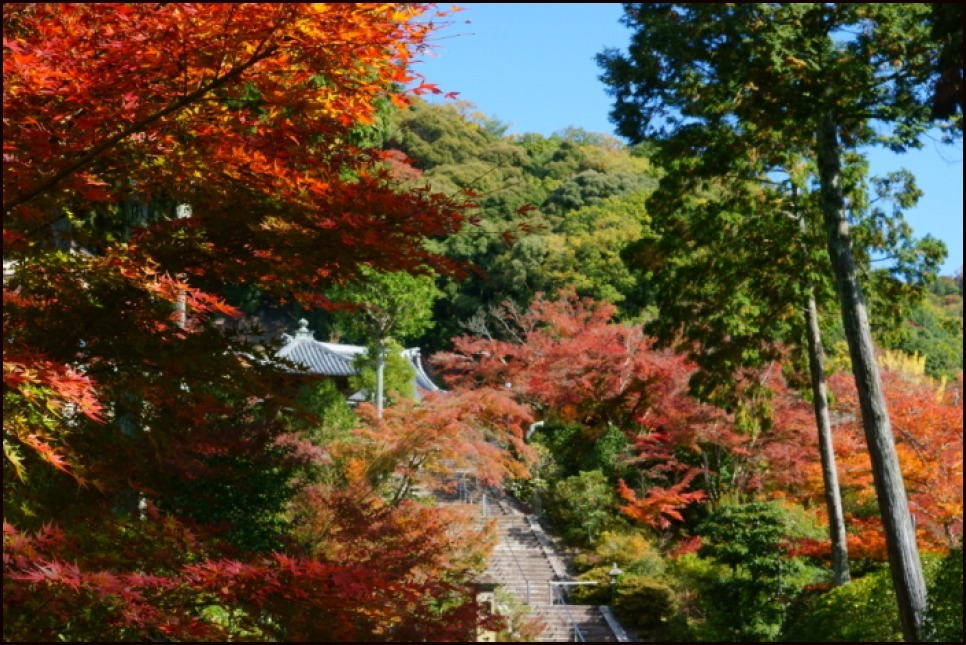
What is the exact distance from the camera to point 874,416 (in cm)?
620

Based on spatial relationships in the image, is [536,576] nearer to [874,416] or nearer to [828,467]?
[828,467]

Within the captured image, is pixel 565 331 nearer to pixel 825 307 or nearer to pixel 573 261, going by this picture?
pixel 573 261

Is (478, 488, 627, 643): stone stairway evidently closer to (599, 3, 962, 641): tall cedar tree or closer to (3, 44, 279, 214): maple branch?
(599, 3, 962, 641): tall cedar tree

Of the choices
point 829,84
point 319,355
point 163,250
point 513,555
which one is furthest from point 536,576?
point 163,250

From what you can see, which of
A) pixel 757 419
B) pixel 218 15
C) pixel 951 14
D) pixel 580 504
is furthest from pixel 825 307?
pixel 218 15

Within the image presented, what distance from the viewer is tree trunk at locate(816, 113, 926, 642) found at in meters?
5.99

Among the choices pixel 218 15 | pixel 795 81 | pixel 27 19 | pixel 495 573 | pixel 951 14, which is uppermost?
pixel 795 81

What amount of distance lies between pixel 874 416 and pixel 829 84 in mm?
2531

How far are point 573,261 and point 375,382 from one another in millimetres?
7945

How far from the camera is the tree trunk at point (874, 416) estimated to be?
5993 millimetres

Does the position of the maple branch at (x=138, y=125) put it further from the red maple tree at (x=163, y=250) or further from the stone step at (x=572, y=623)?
the stone step at (x=572, y=623)

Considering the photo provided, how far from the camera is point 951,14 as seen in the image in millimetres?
4258

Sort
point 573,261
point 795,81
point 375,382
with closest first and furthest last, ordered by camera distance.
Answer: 1. point 795,81
2. point 375,382
3. point 573,261

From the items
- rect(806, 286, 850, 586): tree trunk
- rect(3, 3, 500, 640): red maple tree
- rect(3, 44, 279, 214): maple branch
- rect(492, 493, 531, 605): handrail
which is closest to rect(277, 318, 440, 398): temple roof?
rect(492, 493, 531, 605): handrail
